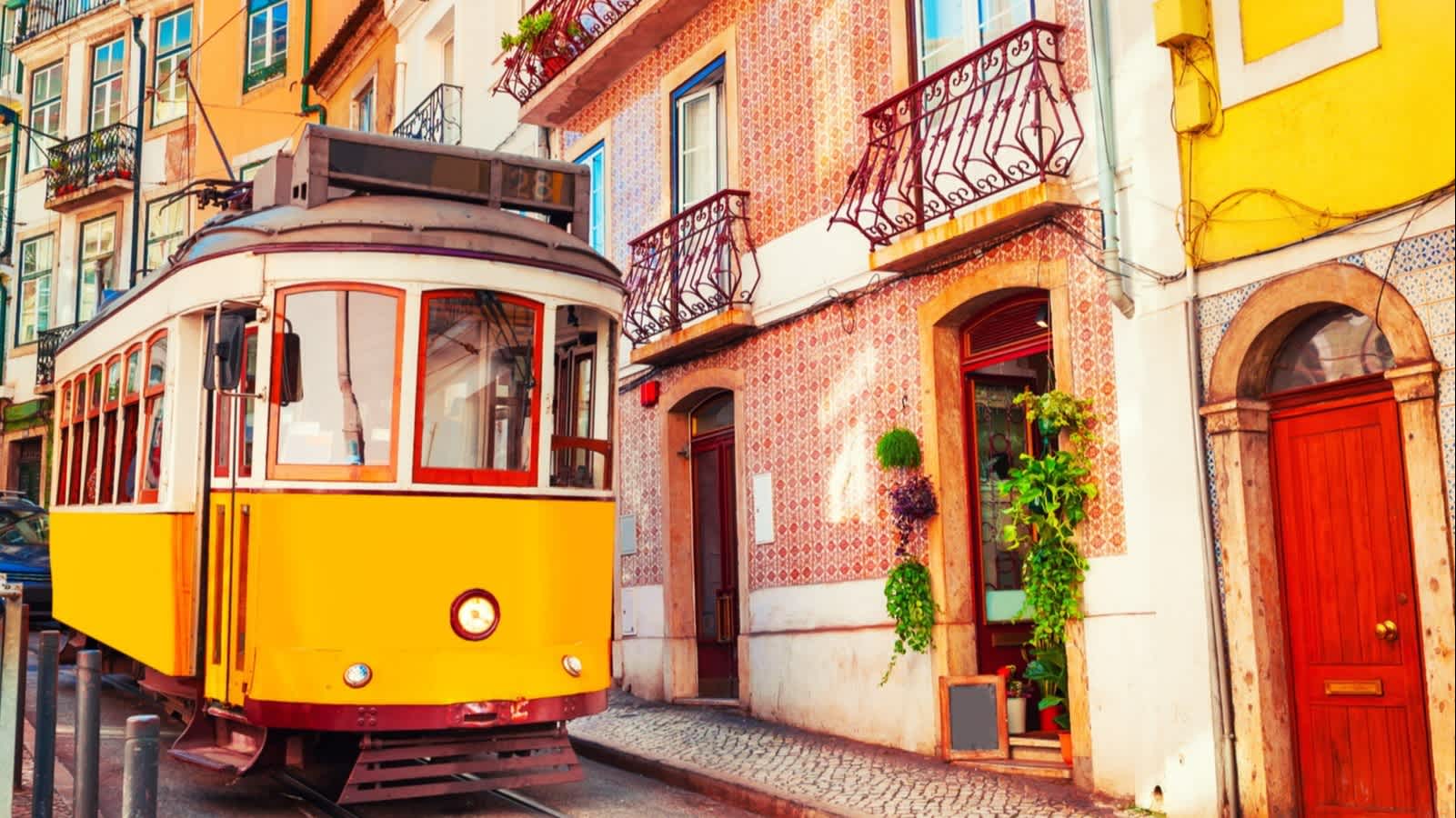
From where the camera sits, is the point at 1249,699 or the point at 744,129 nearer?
the point at 1249,699

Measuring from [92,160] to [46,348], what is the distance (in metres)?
3.78

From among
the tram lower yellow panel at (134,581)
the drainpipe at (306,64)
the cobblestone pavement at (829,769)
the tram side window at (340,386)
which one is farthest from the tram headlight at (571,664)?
the drainpipe at (306,64)

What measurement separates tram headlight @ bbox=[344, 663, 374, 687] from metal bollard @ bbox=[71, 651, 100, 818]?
46.9 inches

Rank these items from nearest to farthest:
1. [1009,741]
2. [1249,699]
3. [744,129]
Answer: [1249,699] → [1009,741] → [744,129]

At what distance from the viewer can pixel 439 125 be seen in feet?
62.0

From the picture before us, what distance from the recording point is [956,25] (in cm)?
988

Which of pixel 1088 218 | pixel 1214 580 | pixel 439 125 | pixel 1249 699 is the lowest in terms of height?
pixel 1249 699

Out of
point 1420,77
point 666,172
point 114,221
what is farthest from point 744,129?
point 114,221

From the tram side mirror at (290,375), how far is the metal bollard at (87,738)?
163 centimetres

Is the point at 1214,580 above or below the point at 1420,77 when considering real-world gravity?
below

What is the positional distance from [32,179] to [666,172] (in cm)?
2201

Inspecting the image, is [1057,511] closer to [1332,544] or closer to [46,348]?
[1332,544]

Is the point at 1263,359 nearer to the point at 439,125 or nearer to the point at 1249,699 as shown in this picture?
the point at 1249,699

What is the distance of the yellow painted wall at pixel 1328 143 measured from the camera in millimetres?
6422
